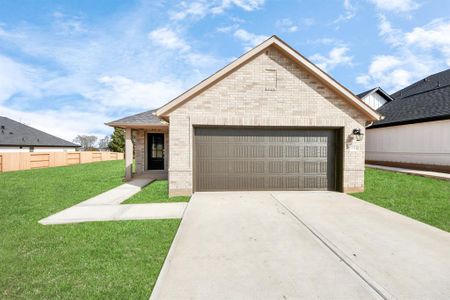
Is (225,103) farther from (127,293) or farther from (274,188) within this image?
(127,293)

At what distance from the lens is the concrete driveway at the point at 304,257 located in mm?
2777

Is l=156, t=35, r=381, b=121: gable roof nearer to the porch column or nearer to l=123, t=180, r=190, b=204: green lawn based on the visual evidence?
l=123, t=180, r=190, b=204: green lawn

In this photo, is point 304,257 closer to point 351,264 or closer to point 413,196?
point 351,264

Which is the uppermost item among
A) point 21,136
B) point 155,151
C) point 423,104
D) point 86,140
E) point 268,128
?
point 86,140

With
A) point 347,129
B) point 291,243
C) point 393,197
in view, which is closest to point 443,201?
point 393,197

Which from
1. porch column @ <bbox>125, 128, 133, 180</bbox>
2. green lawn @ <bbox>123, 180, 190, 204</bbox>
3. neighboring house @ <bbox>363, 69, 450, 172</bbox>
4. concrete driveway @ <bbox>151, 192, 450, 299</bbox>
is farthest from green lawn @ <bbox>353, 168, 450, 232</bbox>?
porch column @ <bbox>125, 128, 133, 180</bbox>

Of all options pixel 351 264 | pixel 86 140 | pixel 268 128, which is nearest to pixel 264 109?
pixel 268 128

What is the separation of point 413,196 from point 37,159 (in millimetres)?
26451

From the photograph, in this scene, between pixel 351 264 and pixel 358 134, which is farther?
pixel 358 134

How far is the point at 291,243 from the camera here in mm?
4082

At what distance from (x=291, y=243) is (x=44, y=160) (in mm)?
24259

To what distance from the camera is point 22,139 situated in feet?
98.8

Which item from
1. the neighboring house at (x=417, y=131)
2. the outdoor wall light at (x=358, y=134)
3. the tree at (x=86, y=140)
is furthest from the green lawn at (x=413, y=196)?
the tree at (x=86, y=140)

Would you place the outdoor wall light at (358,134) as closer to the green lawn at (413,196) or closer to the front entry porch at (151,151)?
the green lawn at (413,196)
